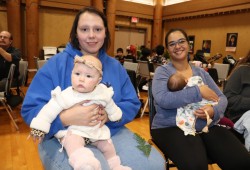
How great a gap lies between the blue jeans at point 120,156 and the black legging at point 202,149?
252 millimetres

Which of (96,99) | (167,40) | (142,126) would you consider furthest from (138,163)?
(142,126)

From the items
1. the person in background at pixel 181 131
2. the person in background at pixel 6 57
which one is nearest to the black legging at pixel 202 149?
the person in background at pixel 181 131

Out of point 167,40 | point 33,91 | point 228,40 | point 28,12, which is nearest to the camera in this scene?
point 33,91

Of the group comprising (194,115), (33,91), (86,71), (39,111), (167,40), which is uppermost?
(167,40)

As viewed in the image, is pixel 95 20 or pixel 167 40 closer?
pixel 95 20

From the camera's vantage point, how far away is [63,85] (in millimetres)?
1484

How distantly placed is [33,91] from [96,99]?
1.33 ft

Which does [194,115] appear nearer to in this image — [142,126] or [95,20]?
[95,20]

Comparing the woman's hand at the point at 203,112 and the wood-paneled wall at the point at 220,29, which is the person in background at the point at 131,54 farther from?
the woman's hand at the point at 203,112

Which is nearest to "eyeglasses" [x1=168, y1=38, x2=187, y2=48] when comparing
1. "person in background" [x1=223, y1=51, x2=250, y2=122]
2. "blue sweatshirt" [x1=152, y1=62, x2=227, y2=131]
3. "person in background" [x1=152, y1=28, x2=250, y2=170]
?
"person in background" [x1=152, y1=28, x2=250, y2=170]

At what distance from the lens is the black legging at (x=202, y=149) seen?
157 cm

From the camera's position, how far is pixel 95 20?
154 cm

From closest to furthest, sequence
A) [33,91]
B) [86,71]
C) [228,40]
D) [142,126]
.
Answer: [86,71], [33,91], [142,126], [228,40]

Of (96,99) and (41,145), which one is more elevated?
(96,99)
